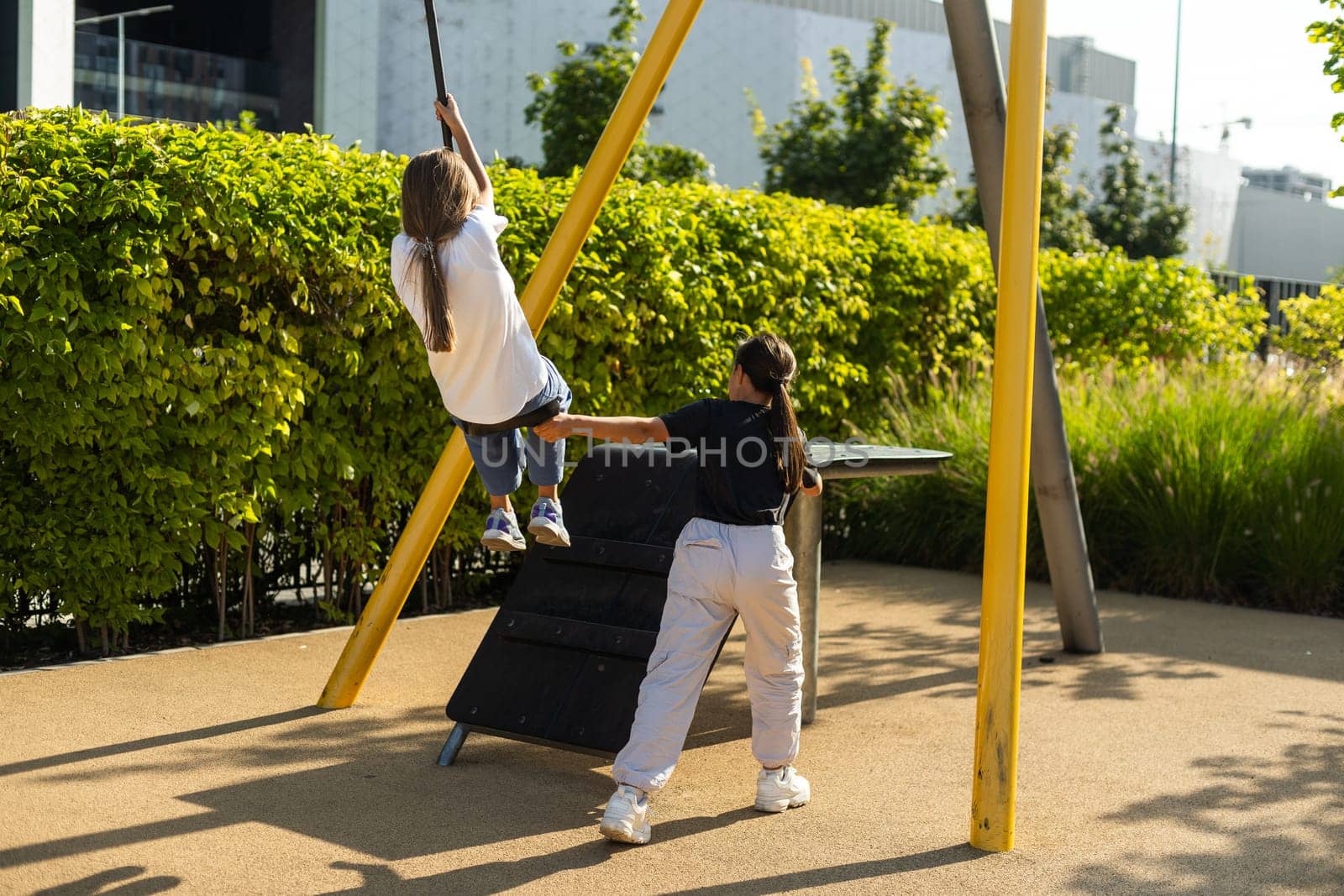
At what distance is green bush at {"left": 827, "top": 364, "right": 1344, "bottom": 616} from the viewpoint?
9188 mm

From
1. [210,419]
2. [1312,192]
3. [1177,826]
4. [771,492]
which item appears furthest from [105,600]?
[1312,192]

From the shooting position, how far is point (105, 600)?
6.78 metres

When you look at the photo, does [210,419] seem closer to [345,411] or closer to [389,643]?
[345,411]

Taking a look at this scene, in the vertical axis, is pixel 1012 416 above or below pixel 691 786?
above

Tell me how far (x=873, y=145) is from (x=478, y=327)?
54.0ft

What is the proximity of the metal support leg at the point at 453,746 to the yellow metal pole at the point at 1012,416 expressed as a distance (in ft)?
6.40

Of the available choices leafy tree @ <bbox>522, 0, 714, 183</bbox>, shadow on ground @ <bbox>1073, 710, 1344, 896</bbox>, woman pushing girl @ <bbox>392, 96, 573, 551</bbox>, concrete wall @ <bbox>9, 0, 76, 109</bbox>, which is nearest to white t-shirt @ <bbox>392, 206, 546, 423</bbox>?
woman pushing girl @ <bbox>392, 96, 573, 551</bbox>

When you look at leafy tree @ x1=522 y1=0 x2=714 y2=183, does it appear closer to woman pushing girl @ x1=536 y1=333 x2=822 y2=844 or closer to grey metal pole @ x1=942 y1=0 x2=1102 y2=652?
grey metal pole @ x1=942 y1=0 x2=1102 y2=652

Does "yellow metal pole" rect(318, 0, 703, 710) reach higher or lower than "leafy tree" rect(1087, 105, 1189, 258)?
lower

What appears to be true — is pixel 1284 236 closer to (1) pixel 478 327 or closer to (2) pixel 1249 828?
(2) pixel 1249 828

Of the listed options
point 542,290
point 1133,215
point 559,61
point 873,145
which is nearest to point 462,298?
point 542,290

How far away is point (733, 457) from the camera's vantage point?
14.8 ft

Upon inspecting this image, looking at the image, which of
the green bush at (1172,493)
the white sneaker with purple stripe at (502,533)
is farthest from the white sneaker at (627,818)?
the green bush at (1172,493)

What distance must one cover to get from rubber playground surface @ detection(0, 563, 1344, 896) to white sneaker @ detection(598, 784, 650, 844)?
54 millimetres
